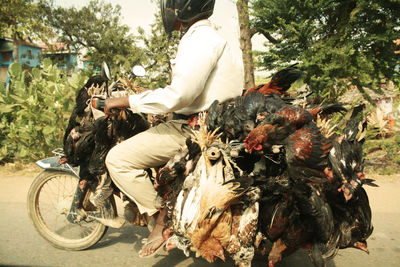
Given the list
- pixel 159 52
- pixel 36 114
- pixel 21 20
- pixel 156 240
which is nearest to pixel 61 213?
pixel 156 240

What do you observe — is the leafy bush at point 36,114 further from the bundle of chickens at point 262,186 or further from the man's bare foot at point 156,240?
the bundle of chickens at point 262,186

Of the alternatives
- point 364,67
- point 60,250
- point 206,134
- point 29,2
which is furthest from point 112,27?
point 206,134

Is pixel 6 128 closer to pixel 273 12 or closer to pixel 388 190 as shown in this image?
pixel 273 12

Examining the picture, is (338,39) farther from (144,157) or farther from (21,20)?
(21,20)

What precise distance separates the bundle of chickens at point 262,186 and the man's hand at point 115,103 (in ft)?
1.94

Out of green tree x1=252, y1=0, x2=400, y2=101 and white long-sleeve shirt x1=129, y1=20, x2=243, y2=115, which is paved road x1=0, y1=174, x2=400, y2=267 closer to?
white long-sleeve shirt x1=129, y1=20, x2=243, y2=115

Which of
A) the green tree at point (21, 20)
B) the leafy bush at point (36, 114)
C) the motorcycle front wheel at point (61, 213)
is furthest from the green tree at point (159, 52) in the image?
the green tree at point (21, 20)

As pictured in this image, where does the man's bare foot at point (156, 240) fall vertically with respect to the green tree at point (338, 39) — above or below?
below

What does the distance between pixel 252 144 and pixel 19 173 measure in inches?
239

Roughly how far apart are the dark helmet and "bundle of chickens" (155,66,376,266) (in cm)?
75

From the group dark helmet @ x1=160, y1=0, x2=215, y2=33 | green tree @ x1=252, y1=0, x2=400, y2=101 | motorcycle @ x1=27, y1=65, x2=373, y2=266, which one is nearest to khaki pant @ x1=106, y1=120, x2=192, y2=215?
motorcycle @ x1=27, y1=65, x2=373, y2=266

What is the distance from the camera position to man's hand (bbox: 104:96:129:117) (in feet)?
8.43

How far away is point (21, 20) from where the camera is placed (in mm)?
15289

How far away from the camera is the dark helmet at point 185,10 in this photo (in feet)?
8.23
